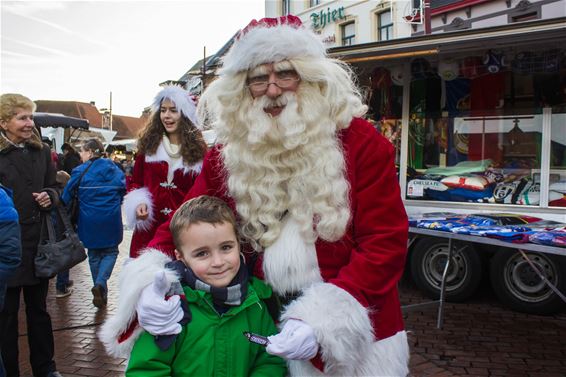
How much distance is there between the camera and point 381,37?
19.2 meters

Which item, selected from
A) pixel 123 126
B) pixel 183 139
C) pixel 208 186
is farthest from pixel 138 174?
pixel 123 126

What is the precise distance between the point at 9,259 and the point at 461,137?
5.30 meters

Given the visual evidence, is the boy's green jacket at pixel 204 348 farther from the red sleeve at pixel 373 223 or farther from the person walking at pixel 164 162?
the person walking at pixel 164 162

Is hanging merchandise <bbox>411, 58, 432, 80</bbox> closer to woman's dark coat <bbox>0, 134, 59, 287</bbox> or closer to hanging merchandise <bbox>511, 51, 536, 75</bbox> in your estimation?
hanging merchandise <bbox>511, 51, 536, 75</bbox>

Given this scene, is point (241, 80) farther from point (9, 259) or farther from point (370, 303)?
point (9, 259)

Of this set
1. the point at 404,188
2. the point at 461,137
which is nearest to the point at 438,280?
the point at 404,188

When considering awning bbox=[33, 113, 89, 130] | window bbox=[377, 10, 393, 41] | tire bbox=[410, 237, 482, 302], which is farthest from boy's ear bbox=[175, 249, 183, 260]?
window bbox=[377, 10, 393, 41]

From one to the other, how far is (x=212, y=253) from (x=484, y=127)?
17.3 ft

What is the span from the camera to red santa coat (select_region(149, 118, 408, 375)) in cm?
168

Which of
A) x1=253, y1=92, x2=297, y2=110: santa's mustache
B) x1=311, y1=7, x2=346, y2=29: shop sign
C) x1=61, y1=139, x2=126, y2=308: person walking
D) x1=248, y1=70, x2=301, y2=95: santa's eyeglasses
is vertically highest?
x1=311, y1=7, x2=346, y2=29: shop sign

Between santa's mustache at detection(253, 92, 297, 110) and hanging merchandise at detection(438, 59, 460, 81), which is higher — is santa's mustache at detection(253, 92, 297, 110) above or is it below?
below

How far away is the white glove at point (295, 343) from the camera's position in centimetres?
160

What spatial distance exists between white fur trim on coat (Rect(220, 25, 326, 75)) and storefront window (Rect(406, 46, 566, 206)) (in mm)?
3940

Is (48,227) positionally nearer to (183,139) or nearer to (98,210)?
(183,139)
